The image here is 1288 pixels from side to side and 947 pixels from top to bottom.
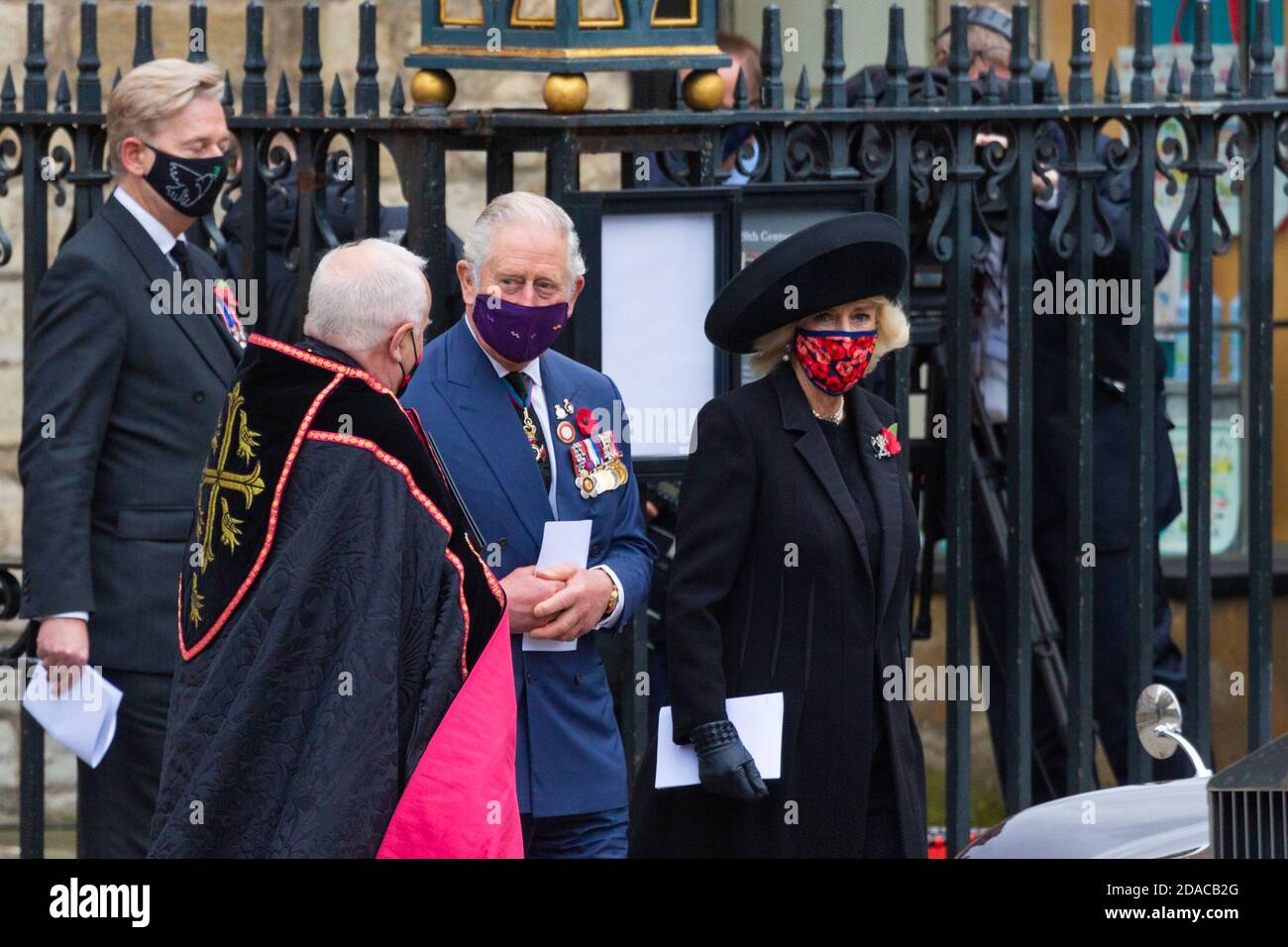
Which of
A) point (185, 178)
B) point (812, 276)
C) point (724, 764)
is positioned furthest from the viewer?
point (185, 178)

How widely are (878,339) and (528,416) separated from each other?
0.76 meters

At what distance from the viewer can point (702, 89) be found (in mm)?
5230

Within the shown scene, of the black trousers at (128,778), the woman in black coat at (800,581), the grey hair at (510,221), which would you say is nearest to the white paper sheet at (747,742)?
Result: the woman in black coat at (800,581)

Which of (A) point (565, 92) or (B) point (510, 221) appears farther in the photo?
(A) point (565, 92)

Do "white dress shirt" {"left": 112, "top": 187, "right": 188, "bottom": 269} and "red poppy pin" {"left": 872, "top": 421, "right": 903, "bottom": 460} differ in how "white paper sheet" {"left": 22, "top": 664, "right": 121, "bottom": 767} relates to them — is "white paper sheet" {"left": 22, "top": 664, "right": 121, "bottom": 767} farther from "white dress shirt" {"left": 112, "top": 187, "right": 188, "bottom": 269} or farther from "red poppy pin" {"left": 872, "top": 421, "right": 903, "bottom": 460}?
"red poppy pin" {"left": 872, "top": 421, "right": 903, "bottom": 460}

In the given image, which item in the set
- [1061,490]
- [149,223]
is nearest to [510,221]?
[149,223]

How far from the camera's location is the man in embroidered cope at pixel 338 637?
394cm

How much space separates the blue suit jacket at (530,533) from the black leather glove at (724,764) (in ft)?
0.66

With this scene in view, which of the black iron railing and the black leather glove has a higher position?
the black iron railing

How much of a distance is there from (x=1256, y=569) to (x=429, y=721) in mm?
2508

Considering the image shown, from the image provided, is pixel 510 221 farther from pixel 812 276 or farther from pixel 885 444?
pixel 885 444

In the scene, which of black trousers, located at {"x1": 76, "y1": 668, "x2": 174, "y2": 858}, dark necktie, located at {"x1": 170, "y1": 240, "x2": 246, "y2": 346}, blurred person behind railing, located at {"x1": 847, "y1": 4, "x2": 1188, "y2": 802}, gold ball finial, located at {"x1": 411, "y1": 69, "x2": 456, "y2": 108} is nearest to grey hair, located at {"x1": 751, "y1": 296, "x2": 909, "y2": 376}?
gold ball finial, located at {"x1": 411, "y1": 69, "x2": 456, "y2": 108}

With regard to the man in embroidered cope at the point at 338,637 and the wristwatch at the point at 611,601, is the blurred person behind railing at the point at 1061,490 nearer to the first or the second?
the wristwatch at the point at 611,601

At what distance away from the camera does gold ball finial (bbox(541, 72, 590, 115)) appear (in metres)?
5.15
